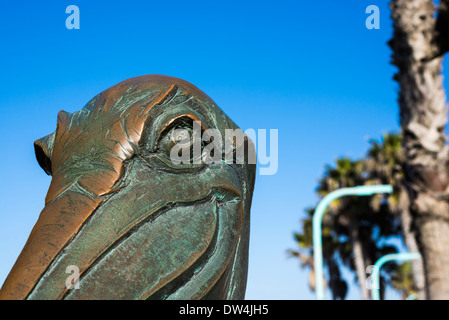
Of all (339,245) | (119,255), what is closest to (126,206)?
(119,255)

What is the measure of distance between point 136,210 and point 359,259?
73.4 ft

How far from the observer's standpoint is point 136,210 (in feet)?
6.97

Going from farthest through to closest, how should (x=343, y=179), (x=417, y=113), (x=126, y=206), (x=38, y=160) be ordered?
1. (x=343, y=179)
2. (x=417, y=113)
3. (x=38, y=160)
4. (x=126, y=206)

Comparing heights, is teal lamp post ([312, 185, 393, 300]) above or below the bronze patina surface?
above

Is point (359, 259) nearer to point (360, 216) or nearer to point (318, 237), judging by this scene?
point (360, 216)

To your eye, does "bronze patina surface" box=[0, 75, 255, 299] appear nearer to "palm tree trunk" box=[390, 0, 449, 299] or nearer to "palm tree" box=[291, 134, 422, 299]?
"palm tree trunk" box=[390, 0, 449, 299]

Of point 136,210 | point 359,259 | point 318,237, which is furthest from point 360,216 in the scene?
point 136,210

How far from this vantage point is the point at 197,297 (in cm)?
209

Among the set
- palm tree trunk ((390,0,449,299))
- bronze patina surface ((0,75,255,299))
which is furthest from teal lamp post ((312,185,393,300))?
bronze patina surface ((0,75,255,299))

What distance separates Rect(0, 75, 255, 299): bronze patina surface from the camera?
6.40ft

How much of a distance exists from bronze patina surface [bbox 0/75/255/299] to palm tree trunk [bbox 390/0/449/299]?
3992 millimetres

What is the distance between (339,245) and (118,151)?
25.0 metres

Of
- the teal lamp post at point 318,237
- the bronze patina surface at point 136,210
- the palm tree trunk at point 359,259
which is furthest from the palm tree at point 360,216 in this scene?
the bronze patina surface at point 136,210

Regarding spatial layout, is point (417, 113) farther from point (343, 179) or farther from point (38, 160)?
point (343, 179)
